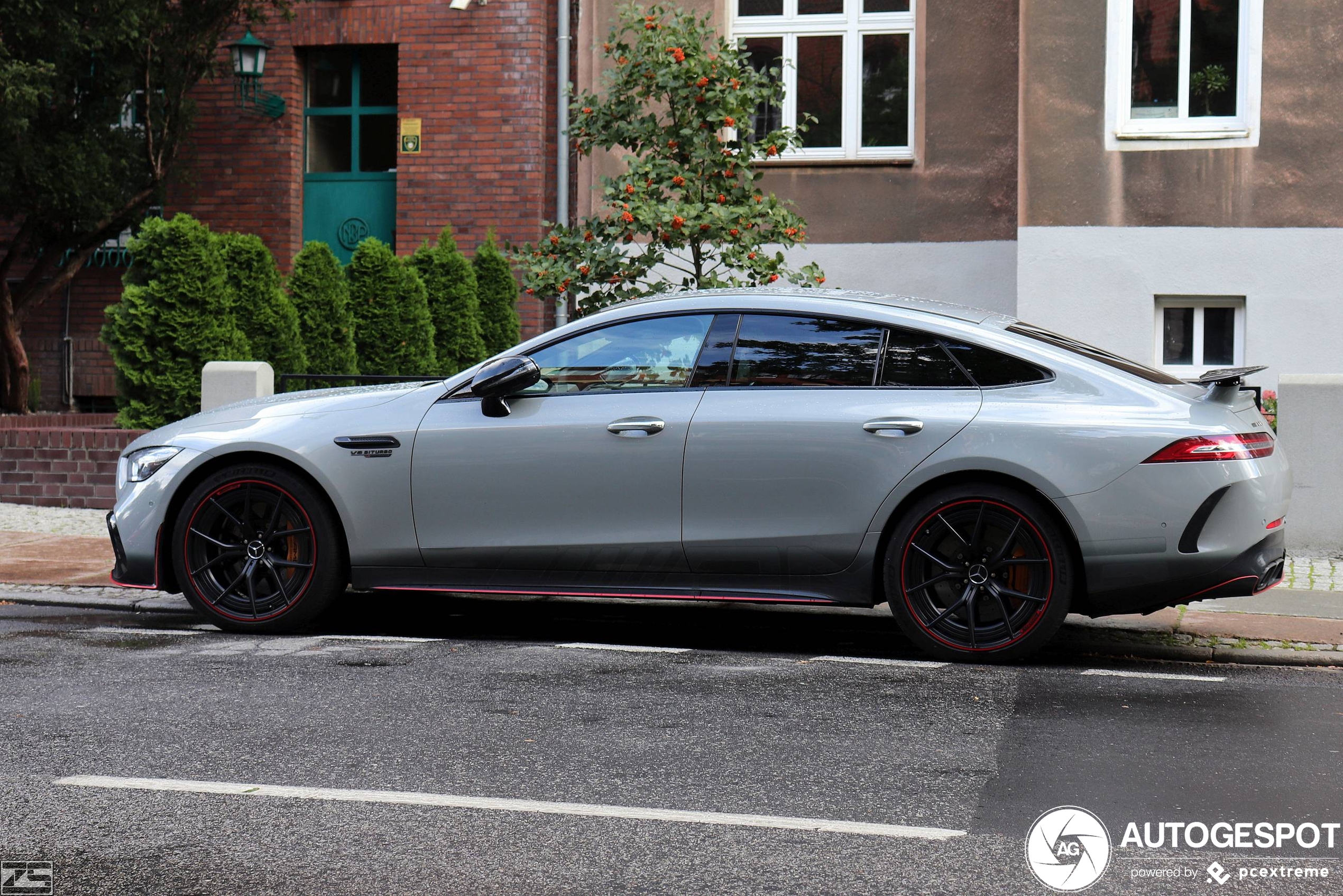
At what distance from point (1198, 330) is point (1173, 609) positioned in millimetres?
5652

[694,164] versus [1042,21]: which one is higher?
[1042,21]

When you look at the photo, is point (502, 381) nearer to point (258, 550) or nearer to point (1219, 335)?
point (258, 550)

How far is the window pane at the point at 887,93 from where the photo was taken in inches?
596

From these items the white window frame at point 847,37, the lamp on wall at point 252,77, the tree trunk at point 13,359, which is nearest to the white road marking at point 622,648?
the white window frame at point 847,37

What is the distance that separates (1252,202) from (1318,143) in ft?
Result: 2.18

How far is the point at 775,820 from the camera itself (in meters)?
4.29

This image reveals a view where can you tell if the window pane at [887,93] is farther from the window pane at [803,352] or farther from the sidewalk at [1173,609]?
the window pane at [803,352]

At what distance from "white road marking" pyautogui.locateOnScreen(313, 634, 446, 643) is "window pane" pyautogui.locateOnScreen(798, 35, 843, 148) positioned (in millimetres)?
9069

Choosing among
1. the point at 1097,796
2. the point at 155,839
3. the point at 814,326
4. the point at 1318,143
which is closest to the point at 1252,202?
the point at 1318,143

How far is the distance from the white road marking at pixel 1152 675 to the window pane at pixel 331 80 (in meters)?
13.8

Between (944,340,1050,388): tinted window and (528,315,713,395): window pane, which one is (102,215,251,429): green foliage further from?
(944,340,1050,388): tinted window

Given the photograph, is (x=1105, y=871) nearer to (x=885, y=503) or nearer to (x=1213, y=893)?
(x=1213, y=893)

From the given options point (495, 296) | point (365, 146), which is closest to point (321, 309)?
point (495, 296)

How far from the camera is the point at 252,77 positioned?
17391 millimetres
